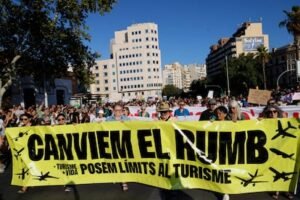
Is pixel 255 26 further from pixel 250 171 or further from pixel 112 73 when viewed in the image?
pixel 250 171

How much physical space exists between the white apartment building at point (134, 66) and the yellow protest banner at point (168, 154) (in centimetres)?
15146

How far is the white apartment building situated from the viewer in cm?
16038

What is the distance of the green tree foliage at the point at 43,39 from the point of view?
3238cm

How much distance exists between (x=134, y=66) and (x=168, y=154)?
156478 millimetres

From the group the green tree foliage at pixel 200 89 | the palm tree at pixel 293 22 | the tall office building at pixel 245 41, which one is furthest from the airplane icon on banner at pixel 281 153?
the tall office building at pixel 245 41

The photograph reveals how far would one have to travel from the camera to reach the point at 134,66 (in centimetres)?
16275

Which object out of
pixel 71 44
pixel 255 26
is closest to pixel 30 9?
pixel 71 44

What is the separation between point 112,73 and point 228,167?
15890cm

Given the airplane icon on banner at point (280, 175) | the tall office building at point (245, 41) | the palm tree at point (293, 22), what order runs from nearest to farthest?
1. the airplane icon on banner at point (280, 175)
2. the palm tree at point (293, 22)
3. the tall office building at point (245, 41)

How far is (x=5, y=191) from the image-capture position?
29.1ft

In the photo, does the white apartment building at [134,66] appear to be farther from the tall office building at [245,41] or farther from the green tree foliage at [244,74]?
the green tree foliage at [244,74]

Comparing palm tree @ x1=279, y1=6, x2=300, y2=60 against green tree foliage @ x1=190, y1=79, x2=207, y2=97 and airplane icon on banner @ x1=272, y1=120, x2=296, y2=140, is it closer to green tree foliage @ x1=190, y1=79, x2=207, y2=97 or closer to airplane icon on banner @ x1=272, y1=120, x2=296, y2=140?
airplane icon on banner @ x1=272, y1=120, x2=296, y2=140

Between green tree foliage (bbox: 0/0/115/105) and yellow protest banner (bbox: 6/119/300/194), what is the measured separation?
994 inches

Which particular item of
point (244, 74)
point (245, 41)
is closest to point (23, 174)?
point (244, 74)
